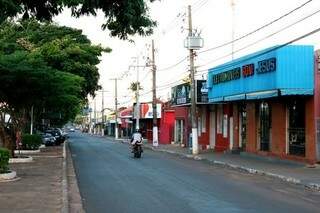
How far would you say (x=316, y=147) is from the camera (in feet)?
92.0

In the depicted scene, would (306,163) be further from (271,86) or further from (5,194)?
(5,194)

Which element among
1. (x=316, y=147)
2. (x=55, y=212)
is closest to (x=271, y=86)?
(x=316, y=147)

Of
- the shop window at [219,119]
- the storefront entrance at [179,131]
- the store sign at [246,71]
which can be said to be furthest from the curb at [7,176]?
the storefront entrance at [179,131]

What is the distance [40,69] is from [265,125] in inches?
528

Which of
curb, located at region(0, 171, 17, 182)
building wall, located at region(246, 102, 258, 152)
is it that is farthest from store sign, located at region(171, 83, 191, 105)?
curb, located at region(0, 171, 17, 182)

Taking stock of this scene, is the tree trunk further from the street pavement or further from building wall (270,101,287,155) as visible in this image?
building wall (270,101,287,155)

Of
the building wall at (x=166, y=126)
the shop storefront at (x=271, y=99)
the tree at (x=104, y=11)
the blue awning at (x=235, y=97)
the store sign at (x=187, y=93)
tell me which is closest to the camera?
the tree at (x=104, y=11)

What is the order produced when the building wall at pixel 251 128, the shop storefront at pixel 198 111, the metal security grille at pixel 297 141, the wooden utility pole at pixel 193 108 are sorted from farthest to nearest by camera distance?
the shop storefront at pixel 198 111, the wooden utility pole at pixel 193 108, the building wall at pixel 251 128, the metal security grille at pixel 297 141

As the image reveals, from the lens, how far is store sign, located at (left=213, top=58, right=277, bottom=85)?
29.5 metres

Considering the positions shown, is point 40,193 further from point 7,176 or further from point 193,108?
point 193,108

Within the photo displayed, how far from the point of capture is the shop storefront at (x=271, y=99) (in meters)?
28.5

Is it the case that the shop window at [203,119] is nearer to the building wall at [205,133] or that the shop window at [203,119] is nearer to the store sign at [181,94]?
the building wall at [205,133]

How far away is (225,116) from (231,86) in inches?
295

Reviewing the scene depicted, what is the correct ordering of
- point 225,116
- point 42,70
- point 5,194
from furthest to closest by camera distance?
point 225,116
point 42,70
point 5,194
